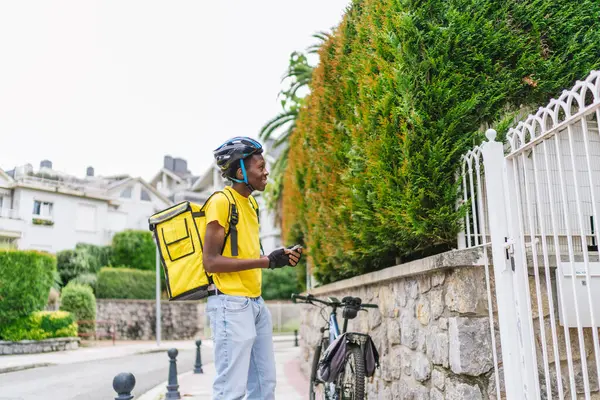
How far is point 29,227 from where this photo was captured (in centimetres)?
2383

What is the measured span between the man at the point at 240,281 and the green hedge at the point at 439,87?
151 centimetres

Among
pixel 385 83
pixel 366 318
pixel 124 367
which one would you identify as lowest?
pixel 124 367

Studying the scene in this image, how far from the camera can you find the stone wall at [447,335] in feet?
12.5

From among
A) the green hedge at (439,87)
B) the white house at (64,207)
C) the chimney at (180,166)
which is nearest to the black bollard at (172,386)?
the green hedge at (439,87)

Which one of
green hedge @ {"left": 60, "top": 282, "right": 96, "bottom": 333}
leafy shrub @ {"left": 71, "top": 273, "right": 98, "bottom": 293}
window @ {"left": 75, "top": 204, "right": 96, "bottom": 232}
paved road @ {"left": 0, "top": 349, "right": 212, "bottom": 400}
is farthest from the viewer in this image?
window @ {"left": 75, "top": 204, "right": 96, "bottom": 232}

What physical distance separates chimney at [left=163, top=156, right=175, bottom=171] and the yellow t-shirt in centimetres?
6250

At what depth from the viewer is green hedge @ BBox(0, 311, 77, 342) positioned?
60.8 ft

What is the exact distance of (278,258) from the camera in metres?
3.32

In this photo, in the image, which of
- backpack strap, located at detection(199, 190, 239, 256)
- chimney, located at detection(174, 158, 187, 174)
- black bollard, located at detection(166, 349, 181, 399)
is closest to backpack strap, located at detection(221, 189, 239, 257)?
backpack strap, located at detection(199, 190, 239, 256)

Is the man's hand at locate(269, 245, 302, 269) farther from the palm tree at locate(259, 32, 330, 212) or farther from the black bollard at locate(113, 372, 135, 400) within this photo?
the palm tree at locate(259, 32, 330, 212)

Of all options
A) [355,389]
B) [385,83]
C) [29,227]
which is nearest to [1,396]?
[355,389]

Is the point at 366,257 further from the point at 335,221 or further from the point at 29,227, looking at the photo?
the point at 29,227

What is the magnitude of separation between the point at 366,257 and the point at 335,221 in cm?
65

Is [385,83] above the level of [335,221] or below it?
above
